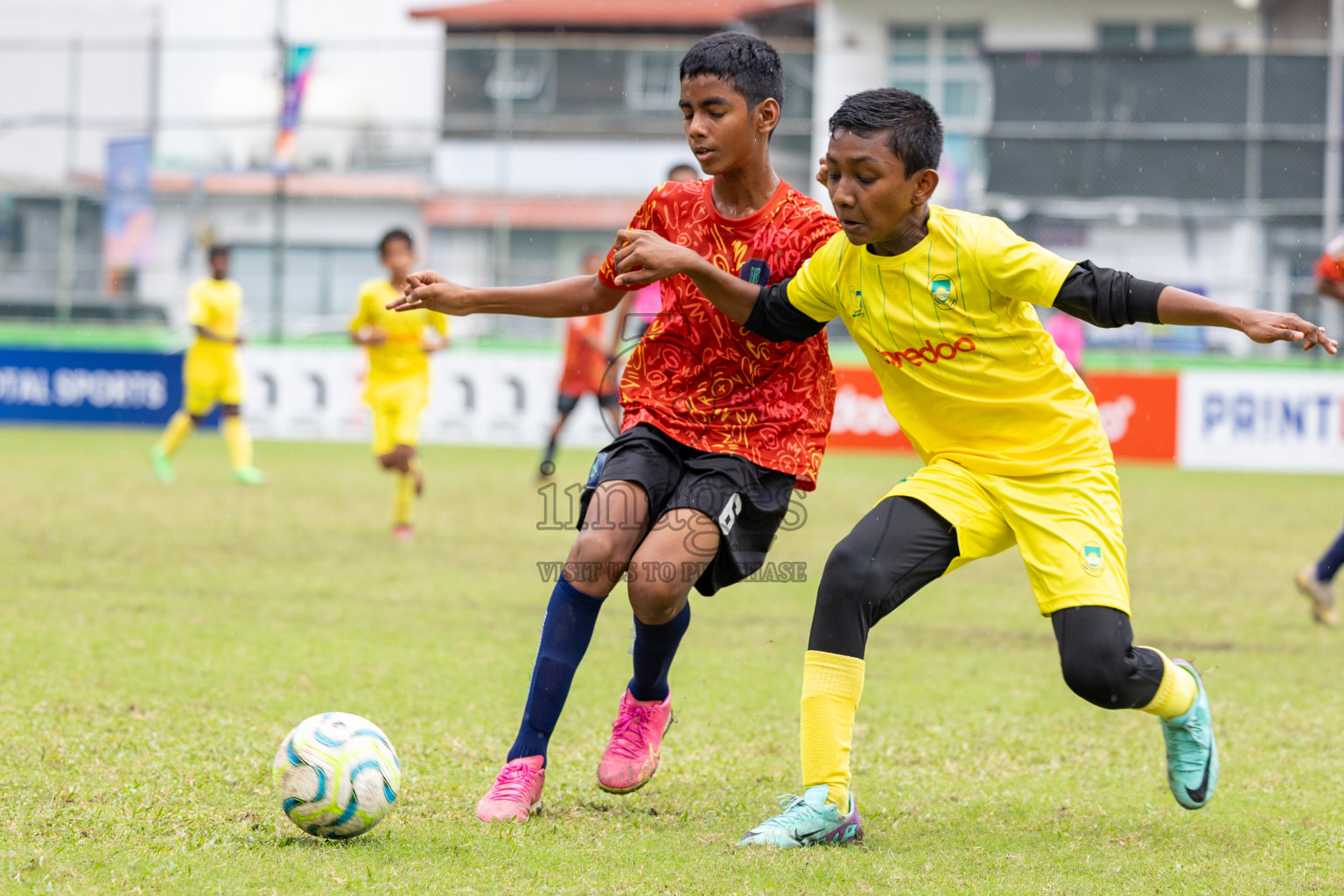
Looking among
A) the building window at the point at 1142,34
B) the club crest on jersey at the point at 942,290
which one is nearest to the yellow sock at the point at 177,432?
the club crest on jersey at the point at 942,290

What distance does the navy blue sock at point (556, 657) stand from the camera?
11.4 ft

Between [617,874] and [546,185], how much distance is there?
44.0 feet

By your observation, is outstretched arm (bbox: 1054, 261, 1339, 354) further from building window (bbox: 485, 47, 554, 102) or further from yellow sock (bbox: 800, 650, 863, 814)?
building window (bbox: 485, 47, 554, 102)

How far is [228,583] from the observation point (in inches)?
282

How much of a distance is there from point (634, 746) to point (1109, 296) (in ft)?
5.33

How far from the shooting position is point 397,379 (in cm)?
964

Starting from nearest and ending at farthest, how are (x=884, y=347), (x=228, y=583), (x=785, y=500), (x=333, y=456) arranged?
(x=884, y=347) < (x=785, y=500) < (x=228, y=583) < (x=333, y=456)

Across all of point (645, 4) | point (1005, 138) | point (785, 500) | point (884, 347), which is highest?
point (645, 4)

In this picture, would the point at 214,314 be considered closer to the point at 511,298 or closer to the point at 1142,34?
the point at 511,298

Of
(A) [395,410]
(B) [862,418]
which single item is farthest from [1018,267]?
(B) [862,418]

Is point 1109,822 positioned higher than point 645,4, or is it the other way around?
point 645,4

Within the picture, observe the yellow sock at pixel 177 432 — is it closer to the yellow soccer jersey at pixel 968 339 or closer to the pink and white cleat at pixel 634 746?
the pink and white cleat at pixel 634 746

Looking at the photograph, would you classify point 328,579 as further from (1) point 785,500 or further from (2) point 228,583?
(1) point 785,500

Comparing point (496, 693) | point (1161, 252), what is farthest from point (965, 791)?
point (1161, 252)
